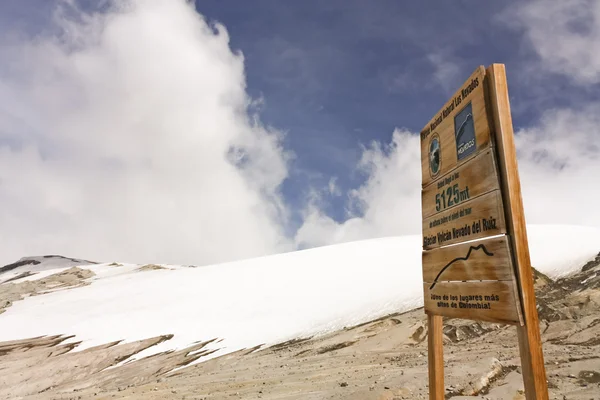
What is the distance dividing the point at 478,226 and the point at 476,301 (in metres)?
0.65

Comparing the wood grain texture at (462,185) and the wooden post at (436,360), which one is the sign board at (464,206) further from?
the wooden post at (436,360)

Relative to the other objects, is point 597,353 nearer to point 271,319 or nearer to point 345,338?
point 345,338

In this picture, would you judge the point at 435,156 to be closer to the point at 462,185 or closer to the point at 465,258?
the point at 462,185

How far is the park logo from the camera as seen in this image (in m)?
3.62

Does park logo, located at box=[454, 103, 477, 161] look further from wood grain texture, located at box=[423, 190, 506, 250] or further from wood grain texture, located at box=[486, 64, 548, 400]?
wood grain texture, located at box=[423, 190, 506, 250]

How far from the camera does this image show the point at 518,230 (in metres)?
3.02

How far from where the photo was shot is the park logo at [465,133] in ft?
11.9

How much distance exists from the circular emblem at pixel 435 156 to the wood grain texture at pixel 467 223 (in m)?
0.52

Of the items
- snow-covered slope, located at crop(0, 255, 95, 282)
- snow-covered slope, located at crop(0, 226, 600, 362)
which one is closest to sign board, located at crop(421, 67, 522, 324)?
snow-covered slope, located at crop(0, 226, 600, 362)

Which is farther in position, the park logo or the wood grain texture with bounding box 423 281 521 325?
the park logo

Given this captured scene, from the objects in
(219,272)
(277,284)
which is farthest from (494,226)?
(219,272)

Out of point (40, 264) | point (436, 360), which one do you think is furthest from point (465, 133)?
point (40, 264)

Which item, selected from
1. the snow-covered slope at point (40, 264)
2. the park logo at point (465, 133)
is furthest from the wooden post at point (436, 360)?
the snow-covered slope at point (40, 264)

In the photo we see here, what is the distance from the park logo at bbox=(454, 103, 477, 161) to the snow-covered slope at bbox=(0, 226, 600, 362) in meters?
13.1
